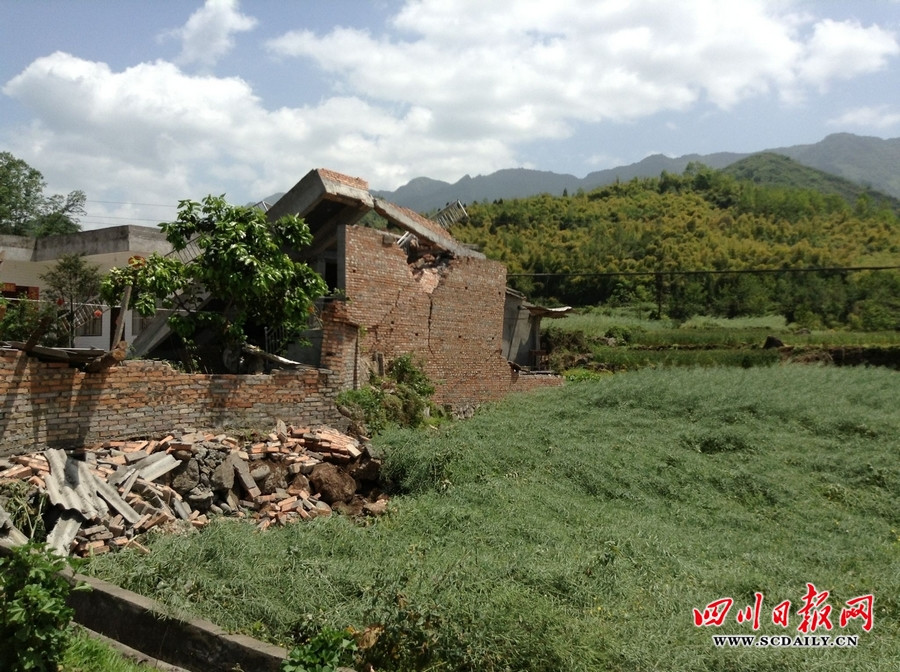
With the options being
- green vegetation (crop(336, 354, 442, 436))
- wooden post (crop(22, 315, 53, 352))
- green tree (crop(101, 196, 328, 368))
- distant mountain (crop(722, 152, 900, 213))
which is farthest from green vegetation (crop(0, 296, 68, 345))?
distant mountain (crop(722, 152, 900, 213))

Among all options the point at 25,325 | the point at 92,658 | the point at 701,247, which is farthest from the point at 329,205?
the point at 701,247

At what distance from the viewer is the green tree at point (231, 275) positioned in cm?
890

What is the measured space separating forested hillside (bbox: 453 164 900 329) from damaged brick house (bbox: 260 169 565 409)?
1423 centimetres

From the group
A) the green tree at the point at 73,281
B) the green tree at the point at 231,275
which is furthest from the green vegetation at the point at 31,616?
the green tree at the point at 73,281

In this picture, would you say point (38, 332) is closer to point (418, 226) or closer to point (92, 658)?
point (92, 658)

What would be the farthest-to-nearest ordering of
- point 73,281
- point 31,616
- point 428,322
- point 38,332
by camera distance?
1. point 73,281
2. point 428,322
3. point 38,332
4. point 31,616

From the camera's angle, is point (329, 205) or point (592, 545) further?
point (329, 205)

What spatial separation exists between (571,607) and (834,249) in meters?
44.5

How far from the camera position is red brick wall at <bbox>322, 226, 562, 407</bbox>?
10516 millimetres

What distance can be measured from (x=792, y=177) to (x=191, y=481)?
84.9m

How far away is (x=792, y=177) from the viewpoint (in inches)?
3086

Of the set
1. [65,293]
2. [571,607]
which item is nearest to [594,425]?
[571,607]

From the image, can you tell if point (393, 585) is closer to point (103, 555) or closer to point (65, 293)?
point (103, 555)

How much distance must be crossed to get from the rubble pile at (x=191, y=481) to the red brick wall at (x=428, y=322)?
6.03 feet
